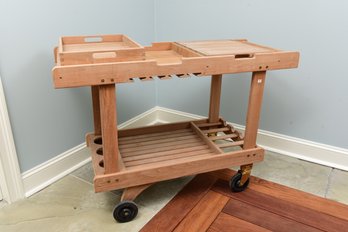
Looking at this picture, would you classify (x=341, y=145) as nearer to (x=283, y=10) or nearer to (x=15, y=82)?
(x=283, y=10)

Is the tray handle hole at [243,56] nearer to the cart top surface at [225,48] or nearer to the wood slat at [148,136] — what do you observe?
the cart top surface at [225,48]

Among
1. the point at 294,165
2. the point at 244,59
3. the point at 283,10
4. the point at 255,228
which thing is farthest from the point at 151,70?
the point at 294,165

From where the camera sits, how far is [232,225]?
111 cm

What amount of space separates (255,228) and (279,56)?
611mm

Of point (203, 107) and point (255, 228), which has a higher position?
point (203, 107)

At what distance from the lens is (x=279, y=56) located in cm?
108

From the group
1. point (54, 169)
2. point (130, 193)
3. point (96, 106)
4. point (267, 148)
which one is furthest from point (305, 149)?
point (54, 169)

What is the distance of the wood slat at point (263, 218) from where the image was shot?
43.3 inches

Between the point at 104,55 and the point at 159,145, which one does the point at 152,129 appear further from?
the point at 104,55

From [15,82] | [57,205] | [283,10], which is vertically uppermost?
[283,10]

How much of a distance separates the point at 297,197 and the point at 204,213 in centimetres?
41

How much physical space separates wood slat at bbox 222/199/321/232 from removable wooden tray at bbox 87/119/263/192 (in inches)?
6.5

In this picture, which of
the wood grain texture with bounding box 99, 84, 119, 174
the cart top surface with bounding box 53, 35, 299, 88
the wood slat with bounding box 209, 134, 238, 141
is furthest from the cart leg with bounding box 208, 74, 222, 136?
the wood grain texture with bounding box 99, 84, 119, 174

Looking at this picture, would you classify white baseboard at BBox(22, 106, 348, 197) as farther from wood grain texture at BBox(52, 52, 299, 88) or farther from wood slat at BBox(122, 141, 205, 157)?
wood grain texture at BBox(52, 52, 299, 88)
